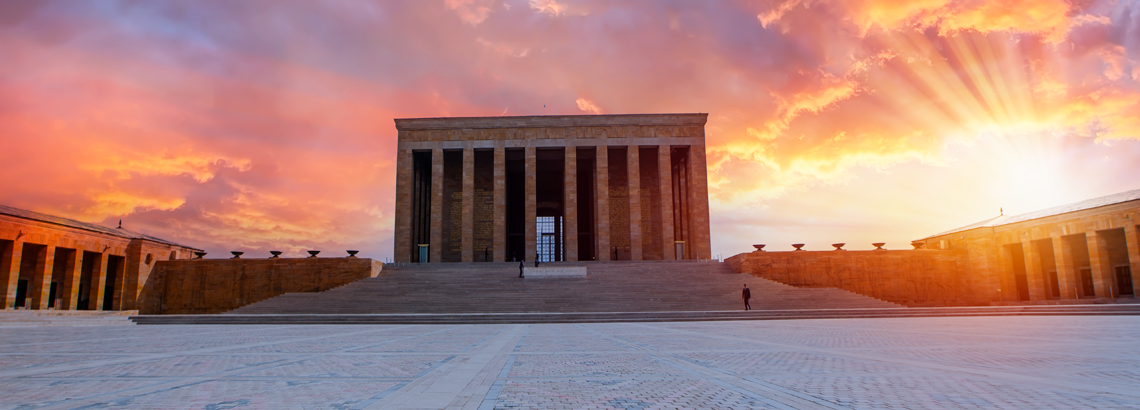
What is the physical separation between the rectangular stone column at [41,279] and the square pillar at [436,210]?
1760cm

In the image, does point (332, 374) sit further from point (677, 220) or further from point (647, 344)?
point (677, 220)

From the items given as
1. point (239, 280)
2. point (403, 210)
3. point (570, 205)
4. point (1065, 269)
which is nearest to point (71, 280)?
point (239, 280)

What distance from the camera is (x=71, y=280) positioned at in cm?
2992

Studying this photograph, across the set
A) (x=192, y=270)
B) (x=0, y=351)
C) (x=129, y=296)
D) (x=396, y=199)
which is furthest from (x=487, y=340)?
(x=129, y=296)

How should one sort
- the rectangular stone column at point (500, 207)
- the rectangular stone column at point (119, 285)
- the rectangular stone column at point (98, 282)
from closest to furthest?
the rectangular stone column at point (98, 282) < the rectangular stone column at point (119, 285) < the rectangular stone column at point (500, 207)

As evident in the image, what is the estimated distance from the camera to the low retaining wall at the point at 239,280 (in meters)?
27.5

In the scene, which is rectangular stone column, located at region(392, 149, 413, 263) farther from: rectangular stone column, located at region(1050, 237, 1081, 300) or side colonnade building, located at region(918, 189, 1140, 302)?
rectangular stone column, located at region(1050, 237, 1081, 300)

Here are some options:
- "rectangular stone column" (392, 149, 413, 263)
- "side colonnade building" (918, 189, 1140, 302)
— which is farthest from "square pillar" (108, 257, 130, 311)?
"side colonnade building" (918, 189, 1140, 302)

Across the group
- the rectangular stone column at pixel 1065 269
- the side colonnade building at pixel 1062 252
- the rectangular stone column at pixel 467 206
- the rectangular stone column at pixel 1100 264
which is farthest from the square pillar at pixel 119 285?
the rectangular stone column at pixel 1100 264

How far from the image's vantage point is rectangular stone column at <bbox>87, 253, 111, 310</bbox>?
31.5m

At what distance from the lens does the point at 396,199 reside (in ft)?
120

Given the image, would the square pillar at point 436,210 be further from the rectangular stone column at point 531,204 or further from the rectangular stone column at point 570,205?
the rectangular stone column at point 570,205

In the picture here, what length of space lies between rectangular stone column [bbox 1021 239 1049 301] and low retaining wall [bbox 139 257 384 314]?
106 ft

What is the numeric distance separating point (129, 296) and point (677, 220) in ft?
103
